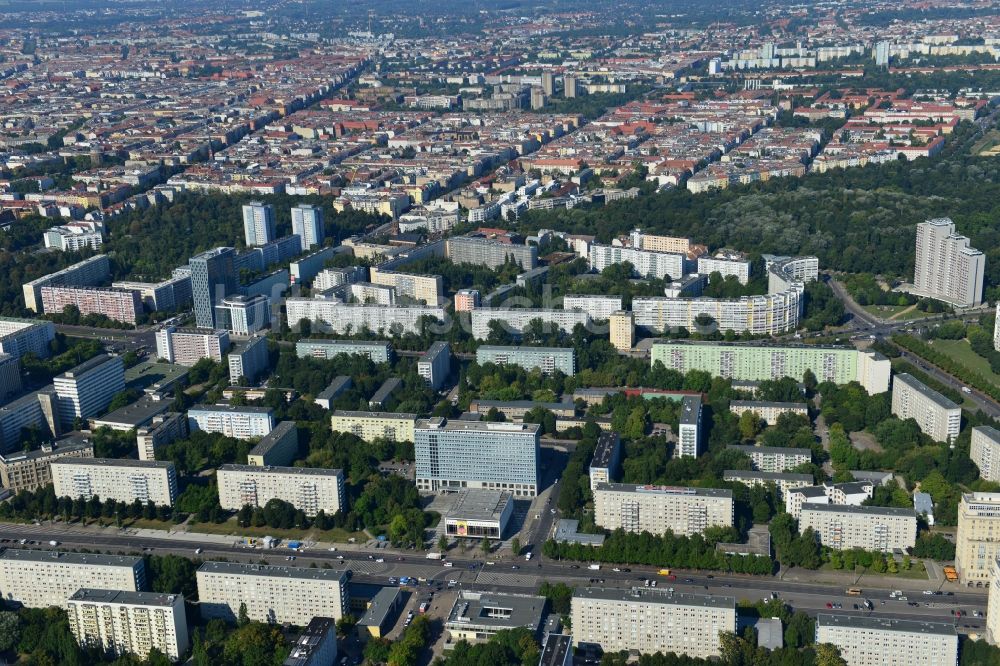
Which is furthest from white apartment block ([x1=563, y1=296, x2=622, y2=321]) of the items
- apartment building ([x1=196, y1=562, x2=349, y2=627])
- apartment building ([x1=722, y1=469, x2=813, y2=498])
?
apartment building ([x1=196, y1=562, x2=349, y2=627])

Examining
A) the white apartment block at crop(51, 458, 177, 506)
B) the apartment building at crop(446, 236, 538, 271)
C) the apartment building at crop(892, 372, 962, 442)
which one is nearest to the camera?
the white apartment block at crop(51, 458, 177, 506)

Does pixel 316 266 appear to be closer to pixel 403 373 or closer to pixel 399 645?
pixel 403 373

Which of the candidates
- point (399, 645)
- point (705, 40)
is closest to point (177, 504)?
point (399, 645)

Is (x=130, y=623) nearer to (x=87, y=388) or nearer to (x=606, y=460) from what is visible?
(x=606, y=460)

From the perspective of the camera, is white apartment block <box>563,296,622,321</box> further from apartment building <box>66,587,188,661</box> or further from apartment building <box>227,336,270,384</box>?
apartment building <box>66,587,188,661</box>

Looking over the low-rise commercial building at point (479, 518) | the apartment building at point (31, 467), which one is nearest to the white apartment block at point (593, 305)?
the low-rise commercial building at point (479, 518)

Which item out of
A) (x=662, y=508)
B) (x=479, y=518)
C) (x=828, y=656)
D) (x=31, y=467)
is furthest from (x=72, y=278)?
(x=828, y=656)

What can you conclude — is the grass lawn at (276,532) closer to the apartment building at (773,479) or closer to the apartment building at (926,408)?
the apartment building at (773,479)
